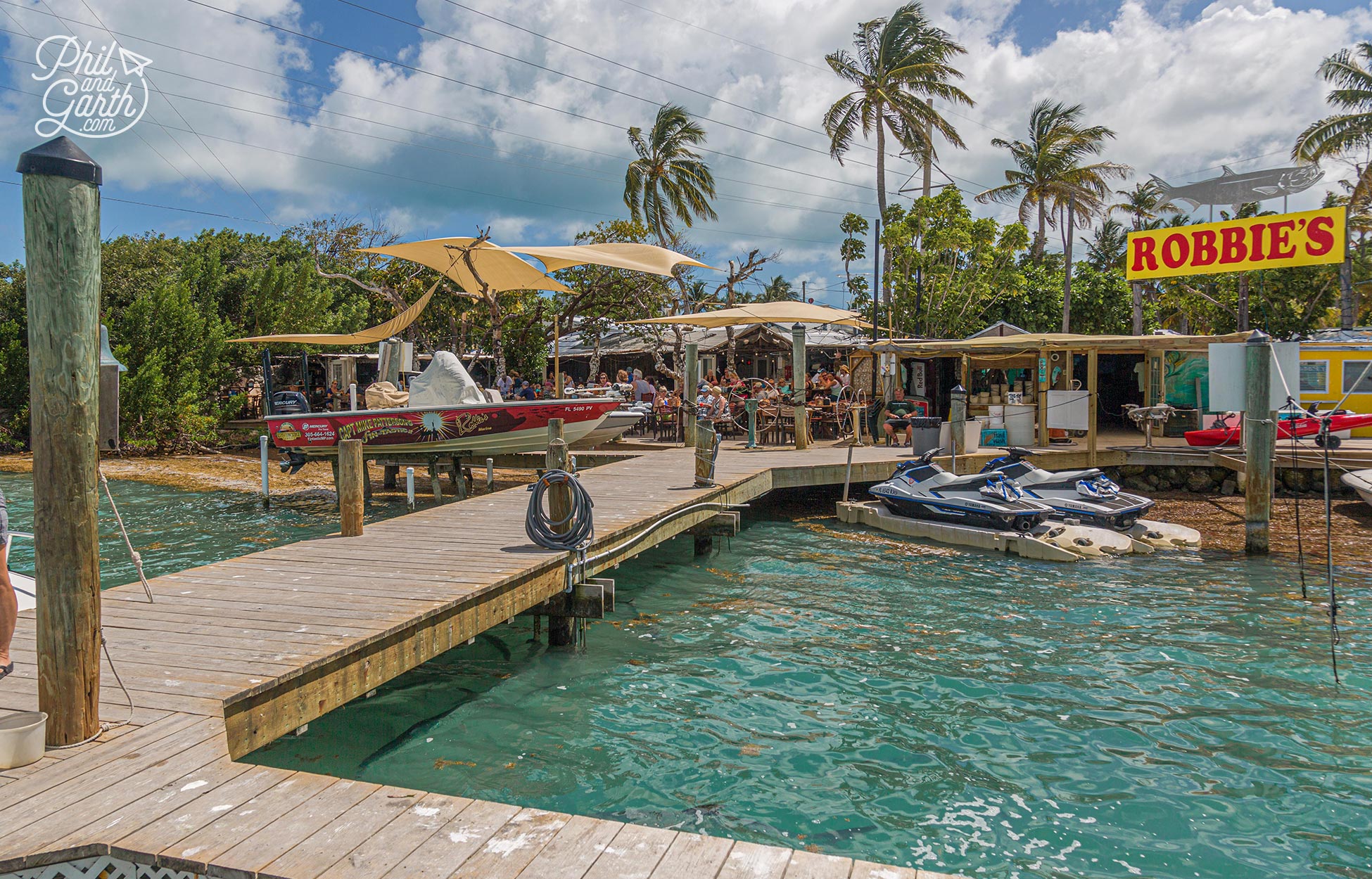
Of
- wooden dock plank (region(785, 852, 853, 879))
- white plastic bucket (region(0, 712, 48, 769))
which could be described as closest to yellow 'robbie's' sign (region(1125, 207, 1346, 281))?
wooden dock plank (region(785, 852, 853, 879))

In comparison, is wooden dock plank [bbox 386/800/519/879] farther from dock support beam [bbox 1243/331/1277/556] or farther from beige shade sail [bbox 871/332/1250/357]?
beige shade sail [bbox 871/332/1250/357]

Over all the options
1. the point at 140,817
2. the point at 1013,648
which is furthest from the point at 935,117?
the point at 140,817

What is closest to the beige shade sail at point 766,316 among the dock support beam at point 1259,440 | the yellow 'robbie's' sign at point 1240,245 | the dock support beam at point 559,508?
the yellow 'robbie's' sign at point 1240,245

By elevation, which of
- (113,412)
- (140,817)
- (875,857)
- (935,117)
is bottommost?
(875,857)

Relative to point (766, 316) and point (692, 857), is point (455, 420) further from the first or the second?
point (692, 857)

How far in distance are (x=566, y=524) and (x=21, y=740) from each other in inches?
174

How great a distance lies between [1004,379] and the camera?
20.2 m

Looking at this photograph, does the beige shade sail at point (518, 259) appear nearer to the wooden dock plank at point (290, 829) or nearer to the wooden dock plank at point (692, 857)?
the wooden dock plank at point (290, 829)

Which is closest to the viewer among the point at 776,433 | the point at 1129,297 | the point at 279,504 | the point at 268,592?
the point at 268,592

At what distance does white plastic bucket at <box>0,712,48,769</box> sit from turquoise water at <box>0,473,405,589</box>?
7019mm

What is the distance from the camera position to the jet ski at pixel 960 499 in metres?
11.9

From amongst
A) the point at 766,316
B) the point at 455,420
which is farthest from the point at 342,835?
the point at 766,316

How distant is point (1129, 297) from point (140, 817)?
136 feet

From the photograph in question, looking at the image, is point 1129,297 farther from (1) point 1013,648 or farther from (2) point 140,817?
(2) point 140,817
